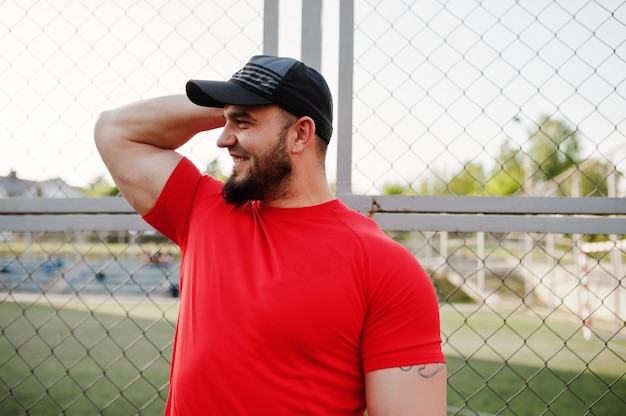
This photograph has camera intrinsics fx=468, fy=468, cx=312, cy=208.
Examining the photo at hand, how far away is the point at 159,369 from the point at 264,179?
4631mm

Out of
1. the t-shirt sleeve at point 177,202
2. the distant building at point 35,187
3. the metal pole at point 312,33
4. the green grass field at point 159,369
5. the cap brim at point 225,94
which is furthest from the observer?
the green grass field at point 159,369

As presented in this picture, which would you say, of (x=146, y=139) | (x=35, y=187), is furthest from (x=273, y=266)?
(x=35, y=187)

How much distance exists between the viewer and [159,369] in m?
5.26

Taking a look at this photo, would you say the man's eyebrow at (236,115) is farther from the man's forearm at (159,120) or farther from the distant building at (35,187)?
the distant building at (35,187)

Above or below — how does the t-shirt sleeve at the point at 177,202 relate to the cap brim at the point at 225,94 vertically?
below

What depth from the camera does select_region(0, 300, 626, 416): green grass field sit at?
2779 millimetres

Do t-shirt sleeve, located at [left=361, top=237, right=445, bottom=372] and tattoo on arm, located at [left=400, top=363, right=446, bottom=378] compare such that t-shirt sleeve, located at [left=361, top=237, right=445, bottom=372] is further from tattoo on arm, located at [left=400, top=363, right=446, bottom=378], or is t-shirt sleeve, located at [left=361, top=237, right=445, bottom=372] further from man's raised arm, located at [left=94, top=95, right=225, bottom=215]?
man's raised arm, located at [left=94, top=95, right=225, bottom=215]

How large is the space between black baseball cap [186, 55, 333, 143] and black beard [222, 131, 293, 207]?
0.10 metres

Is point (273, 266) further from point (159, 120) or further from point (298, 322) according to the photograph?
point (159, 120)

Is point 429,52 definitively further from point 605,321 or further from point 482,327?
point 605,321

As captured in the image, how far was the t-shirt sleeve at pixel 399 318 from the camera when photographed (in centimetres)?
115

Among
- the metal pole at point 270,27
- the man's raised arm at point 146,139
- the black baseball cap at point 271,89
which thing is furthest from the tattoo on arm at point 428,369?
the metal pole at point 270,27

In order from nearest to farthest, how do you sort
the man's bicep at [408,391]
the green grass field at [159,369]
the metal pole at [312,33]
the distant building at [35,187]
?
the man's bicep at [408,391]
the metal pole at [312,33]
the distant building at [35,187]
the green grass field at [159,369]

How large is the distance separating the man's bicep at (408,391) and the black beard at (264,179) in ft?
1.90
